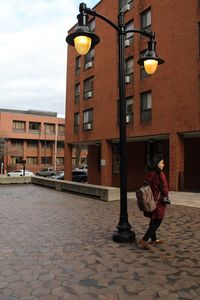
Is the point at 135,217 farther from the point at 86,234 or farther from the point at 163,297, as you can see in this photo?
the point at 163,297

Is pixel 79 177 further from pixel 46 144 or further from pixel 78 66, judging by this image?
pixel 46 144

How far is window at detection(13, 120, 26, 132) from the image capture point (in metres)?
68.8

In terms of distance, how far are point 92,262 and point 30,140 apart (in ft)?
219

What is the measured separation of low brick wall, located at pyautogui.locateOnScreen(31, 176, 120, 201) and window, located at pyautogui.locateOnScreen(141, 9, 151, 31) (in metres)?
12.9

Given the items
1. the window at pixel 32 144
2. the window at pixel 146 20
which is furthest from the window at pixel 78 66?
the window at pixel 32 144

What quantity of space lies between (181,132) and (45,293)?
17.5 metres

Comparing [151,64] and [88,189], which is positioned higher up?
[151,64]

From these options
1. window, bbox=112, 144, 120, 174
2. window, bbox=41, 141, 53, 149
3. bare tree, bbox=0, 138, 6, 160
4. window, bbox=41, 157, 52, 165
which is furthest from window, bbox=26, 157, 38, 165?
window, bbox=112, 144, 120, 174

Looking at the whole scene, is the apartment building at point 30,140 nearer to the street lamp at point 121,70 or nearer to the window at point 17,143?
the window at point 17,143

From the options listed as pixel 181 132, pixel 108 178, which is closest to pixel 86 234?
pixel 181 132

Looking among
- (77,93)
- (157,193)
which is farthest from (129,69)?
(157,193)

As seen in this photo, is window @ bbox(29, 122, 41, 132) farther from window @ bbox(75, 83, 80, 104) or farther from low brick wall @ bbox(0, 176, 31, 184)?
low brick wall @ bbox(0, 176, 31, 184)

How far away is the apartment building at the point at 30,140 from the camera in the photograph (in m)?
67.2

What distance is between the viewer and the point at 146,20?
81.4 feet
